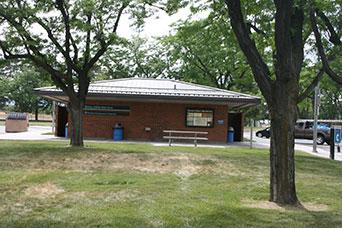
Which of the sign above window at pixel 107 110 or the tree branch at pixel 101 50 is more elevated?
the tree branch at pixel 101 50

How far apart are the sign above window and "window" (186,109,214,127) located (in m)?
3.70

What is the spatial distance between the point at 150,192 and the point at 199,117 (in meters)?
20.5

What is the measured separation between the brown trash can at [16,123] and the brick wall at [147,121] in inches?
372

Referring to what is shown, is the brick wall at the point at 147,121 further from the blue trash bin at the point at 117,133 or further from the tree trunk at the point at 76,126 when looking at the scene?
the tree trunk at the point at 76,126

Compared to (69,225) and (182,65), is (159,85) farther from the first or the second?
(69,225)

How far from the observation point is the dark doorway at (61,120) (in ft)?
105

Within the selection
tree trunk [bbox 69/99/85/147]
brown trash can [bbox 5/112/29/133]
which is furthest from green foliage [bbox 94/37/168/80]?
tree trunk [bbox 69/99/85/147]

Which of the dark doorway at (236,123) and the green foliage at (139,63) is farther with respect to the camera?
the green foliage at (139,63)

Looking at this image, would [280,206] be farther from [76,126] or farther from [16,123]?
[16,123]

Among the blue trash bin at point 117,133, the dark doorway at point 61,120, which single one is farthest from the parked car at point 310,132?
the dark doorway at point 61,120

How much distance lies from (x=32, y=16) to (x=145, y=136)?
12645 millimetres

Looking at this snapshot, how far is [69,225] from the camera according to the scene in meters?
6.75

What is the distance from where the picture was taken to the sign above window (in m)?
30.1

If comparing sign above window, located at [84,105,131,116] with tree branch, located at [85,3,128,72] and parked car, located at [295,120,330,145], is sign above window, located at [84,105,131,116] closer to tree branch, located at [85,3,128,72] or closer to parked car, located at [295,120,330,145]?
tree branch, located at [85,3,128,72]
